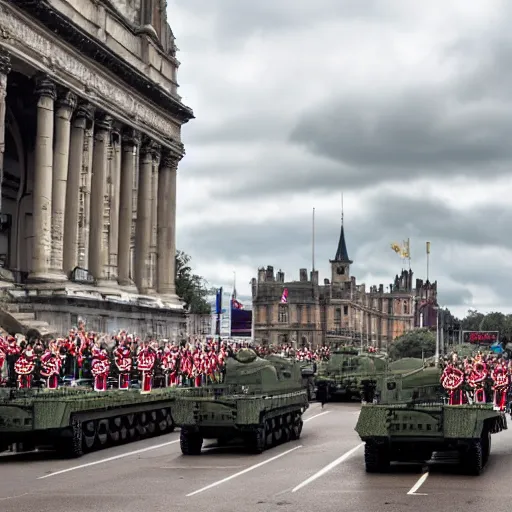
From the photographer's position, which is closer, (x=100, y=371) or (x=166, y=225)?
(x=100, y=371)

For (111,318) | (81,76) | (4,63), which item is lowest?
(111,318)

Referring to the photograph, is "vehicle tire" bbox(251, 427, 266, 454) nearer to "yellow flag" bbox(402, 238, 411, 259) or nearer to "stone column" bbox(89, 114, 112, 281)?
"stone column" bbox(89, 114, 112, 281)

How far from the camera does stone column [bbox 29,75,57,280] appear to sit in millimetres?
40562

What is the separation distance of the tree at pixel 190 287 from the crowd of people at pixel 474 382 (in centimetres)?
6002

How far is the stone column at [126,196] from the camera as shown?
163 ft

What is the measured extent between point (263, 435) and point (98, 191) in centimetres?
2663

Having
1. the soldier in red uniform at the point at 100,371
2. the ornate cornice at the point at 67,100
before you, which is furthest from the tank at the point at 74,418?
the ornate cornice at the point at 67,100

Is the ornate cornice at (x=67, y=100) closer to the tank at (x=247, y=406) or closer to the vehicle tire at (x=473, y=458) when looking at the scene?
the tank at (x=247, y=406)

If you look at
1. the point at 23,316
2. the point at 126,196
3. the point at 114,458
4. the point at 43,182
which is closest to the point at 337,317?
the point at 126,196

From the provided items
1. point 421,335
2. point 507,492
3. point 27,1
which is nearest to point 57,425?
point 507,492

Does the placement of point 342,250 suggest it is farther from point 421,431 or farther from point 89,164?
point 421,431

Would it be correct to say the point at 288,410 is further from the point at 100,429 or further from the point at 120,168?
the point at 120,168

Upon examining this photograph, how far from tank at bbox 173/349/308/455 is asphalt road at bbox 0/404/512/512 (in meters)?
0.45

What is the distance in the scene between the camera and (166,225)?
55.5 metres
